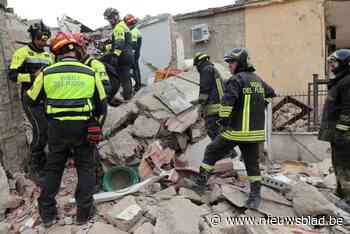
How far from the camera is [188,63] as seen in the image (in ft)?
33.3

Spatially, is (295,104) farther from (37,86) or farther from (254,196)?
(37,86)

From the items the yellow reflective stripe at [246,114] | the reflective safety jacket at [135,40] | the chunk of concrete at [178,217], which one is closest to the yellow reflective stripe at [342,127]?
the yellow reflective stripe at [246,114]

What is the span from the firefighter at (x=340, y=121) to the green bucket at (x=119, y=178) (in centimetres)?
254

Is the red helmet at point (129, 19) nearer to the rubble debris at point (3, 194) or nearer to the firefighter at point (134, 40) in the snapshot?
the firefighter at point (134, 40)

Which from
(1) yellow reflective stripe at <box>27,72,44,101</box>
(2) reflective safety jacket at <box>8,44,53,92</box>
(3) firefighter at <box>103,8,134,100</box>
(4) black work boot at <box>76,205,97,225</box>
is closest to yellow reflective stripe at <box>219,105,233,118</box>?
(4) black work boot at <box>76,205,97,225</box>

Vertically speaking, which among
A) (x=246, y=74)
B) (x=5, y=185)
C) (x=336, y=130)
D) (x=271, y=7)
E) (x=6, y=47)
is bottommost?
(x=5, y=185)

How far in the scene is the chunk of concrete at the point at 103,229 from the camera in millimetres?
3867

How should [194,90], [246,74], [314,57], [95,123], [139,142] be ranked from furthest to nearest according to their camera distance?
1. [314,57]
2. [194,90]
3. [139,142]
4. [246,74]
5. [95,123]

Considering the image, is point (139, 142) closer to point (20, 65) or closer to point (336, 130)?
point (20, 65)

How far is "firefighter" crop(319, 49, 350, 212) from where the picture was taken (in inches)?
176

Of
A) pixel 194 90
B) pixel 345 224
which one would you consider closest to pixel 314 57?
pixel 194 90

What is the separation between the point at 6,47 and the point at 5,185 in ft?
6.43

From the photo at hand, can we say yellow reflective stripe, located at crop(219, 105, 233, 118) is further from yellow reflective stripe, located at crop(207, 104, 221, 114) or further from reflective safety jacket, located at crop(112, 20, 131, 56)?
reflective safety jacket, located at crop(112, 20, 131, 56)

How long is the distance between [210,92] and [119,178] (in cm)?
193
